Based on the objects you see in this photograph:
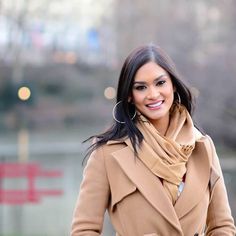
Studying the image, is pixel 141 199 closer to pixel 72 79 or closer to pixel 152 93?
pixel 152 93

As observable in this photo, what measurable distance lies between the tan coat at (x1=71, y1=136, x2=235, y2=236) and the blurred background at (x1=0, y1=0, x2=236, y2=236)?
5.65 meters

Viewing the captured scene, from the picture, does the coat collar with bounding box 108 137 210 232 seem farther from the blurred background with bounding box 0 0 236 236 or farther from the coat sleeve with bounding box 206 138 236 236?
the blurred background with bounding box 0 0 236 236

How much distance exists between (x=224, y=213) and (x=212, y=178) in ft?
0.46

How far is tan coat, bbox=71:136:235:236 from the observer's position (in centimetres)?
226

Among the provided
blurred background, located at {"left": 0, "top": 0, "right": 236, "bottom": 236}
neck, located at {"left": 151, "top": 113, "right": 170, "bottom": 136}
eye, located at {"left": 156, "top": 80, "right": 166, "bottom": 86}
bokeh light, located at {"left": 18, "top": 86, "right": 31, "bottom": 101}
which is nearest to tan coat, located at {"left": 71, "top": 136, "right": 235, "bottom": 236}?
neck, located at {"left": 151, "top": 113, "right": 170, "bottom": 136}

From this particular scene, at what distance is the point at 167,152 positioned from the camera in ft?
7.57

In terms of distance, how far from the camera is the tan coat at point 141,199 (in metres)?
2.26

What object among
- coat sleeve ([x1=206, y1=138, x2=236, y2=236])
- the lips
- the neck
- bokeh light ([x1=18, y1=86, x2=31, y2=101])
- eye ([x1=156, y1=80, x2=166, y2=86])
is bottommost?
bokeh light ([x1=18, y1=86, x2=31, y2=101])

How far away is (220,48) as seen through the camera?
1881 cm

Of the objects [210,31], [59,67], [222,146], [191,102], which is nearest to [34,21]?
[59,67]

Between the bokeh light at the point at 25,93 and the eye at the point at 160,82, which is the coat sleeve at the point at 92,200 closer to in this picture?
the eye at the point at 160,82

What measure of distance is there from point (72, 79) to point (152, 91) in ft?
93.6

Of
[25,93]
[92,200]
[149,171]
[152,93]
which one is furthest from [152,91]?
[25,93]

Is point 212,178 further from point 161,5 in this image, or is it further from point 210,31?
point 161,5
